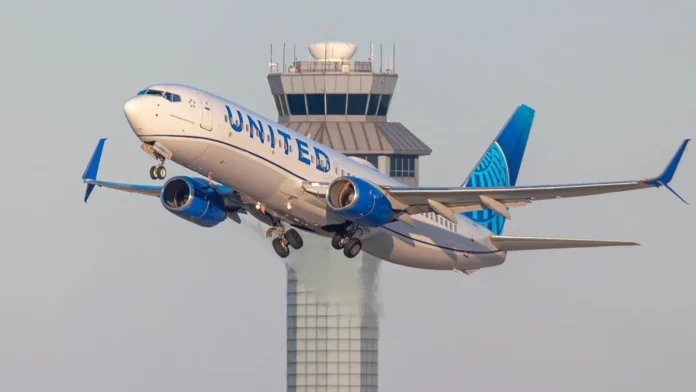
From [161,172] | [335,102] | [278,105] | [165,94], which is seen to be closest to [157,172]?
[161,172]

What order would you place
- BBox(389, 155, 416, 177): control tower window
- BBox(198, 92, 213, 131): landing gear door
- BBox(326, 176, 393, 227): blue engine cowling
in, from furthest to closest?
BBox(389, 155, 416, 177): control tower window, BBox(326, 176, 393, 227): blue engine cowling, BBox(198, 92, 213, 131): landing gear door

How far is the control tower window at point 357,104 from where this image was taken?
182 meters

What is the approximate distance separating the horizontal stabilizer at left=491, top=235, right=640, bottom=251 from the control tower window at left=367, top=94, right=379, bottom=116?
73452 millimetres

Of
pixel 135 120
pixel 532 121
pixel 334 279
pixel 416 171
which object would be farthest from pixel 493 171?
pixel 416 171

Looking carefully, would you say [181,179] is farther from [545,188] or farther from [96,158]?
[545,188]

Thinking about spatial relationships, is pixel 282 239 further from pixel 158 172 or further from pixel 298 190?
pixel 158 172

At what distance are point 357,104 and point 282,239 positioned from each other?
8191 centimetres

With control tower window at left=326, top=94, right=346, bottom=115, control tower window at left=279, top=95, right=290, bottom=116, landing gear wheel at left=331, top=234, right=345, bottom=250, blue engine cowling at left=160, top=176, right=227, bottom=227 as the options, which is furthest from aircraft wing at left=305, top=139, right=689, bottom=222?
control tower window at left=279, top=95, right=290, bottom=116

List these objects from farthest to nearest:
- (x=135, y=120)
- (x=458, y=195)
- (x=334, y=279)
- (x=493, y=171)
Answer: (x=334, y=279)
(x=493, y=171)
(x=458, y=195)
(x=135, y=120)

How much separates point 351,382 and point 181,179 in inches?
3710

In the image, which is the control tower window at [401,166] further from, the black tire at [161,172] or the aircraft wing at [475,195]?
the black tire at [161,172]

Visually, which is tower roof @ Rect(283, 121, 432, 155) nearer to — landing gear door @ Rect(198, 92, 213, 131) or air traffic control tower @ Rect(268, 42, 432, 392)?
air traffic control tower @ Rect(268, 42, 432, 392)

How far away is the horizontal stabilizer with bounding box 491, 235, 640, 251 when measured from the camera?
103m

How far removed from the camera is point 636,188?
305ft
